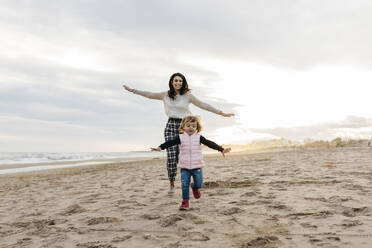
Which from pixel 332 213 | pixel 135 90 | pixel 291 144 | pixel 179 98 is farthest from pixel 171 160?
pixel 291 144

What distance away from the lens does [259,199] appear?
4.52m

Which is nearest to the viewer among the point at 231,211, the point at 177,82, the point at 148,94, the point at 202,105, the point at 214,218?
the point at 214,218

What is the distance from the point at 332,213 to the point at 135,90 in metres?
3.93

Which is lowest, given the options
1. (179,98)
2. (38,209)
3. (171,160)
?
(38,209)

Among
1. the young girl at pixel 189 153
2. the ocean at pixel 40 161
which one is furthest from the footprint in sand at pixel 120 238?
the ocean at pixel 40 161

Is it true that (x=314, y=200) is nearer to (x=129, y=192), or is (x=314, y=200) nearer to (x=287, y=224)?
(x=287, y=224)

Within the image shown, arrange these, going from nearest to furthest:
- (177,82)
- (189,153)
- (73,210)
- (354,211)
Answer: (354,211)
(189,153)
(73,210)
(177,82)

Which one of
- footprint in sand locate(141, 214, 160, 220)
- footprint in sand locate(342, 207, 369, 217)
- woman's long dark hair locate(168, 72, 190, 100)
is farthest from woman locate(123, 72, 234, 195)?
footprint in sand locate(342, 207, 369, 217)

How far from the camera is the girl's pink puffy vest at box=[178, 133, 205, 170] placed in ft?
14.0

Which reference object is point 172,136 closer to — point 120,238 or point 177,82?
point 177,82

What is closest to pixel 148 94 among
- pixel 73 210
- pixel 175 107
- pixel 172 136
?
pixel 175 107

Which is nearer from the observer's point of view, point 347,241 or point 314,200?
point 347,241

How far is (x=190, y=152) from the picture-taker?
429cm

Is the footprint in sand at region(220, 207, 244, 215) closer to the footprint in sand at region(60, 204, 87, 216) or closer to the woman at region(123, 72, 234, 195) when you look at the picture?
the woman at region(123, 72, 234, 195)
